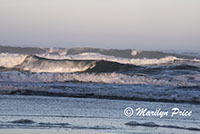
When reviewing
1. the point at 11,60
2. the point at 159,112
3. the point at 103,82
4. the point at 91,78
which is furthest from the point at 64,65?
the point at 159,112

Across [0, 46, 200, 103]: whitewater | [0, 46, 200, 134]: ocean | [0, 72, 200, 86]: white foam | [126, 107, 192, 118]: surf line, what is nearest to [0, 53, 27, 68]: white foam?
[0, 46, 200, 103]: whitewater

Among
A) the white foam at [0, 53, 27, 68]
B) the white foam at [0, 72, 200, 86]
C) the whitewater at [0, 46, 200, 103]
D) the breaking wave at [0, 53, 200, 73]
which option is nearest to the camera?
the whitewater at [0, 46, 200, 103]

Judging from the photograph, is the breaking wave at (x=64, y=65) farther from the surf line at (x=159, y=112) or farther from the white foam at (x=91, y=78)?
the surf line at (x=159, y=112)

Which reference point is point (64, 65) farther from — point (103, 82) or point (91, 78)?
point (103, 82)

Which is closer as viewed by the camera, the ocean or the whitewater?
the ocean

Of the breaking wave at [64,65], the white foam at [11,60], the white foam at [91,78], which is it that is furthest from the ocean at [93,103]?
the white foam at [11,60]

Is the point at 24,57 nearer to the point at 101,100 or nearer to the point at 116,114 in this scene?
the point at 101,100

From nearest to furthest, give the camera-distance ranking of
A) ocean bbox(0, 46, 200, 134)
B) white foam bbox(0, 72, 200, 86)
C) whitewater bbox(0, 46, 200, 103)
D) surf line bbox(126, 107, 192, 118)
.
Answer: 1. ocean bbox(0, 46, 200, 134)
2. surf line bbox(126, 107, 192, 118)
3. whitewater bbox(0, 46, 200, 103)
4. white foam bbox(0, 72, 200, 86)

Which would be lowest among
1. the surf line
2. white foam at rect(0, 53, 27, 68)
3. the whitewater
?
the surf line

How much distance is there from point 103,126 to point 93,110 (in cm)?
237

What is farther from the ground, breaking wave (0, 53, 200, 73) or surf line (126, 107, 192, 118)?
breaking wave (0, 53, 200, 73)

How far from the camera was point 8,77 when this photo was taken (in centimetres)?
1977

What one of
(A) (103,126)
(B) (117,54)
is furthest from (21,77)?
(B) (117,54)

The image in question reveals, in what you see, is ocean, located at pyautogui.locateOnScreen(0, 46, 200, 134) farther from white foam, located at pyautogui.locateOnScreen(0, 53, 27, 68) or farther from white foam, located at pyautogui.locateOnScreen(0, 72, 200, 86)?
Answer: white foam, located at pyautogui.locateOnScreen(0, 53, 27, 68)
